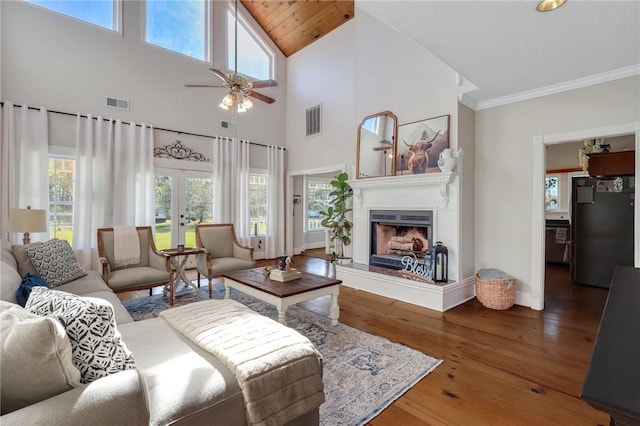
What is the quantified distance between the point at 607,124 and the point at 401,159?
7.17ft

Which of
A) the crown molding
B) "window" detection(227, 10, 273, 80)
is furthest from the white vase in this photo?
"window" detection(227, 10, 273, 80)

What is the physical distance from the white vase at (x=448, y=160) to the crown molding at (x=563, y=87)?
88 centimetres

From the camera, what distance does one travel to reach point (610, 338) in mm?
899

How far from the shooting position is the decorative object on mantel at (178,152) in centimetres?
549

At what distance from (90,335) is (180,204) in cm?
505

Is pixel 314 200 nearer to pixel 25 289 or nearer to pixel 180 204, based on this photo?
pixel 180 204

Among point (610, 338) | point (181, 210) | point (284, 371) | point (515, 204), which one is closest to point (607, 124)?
point (515, 204)

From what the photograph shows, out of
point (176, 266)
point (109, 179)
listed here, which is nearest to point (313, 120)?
point (109, 179)

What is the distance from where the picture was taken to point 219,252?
4.57 m

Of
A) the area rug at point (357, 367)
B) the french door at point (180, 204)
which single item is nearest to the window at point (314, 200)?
the french door at point (180, 204)

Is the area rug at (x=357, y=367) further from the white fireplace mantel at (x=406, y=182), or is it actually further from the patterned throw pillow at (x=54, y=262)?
the white fireplace mantel at (x=406, y=182)

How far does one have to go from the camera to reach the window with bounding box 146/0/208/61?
5.51m

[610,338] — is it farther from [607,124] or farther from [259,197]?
[259,197]

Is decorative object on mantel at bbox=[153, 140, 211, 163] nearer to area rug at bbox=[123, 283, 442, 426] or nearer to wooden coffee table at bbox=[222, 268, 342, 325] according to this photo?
area rug at bbox=[123, 283, 442, 426]
